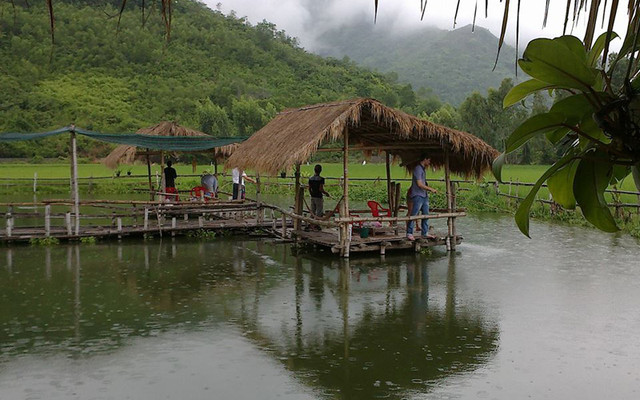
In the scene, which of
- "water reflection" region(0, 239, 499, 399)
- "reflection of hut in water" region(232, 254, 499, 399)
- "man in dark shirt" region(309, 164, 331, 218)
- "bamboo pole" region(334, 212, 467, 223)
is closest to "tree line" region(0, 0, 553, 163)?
"man in dark shirt" region(309, 164, 331, 218)

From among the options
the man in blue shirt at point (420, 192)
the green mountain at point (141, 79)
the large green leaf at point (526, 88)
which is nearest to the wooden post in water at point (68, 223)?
the man in blue shirt at point (420, 192)

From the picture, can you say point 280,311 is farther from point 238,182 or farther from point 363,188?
point 363,188

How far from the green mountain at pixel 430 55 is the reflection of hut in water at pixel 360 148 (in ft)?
269

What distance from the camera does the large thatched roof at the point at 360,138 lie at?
335 inches

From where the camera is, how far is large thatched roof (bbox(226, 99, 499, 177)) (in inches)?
335

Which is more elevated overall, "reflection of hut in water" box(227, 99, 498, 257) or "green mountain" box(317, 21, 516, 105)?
"green mountain" box(317, 21, 516, 105)

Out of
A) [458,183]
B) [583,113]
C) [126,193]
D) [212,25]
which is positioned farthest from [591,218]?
[212,25]

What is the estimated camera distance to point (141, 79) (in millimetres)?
45281

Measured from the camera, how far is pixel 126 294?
6.67m

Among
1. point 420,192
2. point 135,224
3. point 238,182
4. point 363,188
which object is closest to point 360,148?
point 420,192

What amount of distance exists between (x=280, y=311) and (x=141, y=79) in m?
42.6

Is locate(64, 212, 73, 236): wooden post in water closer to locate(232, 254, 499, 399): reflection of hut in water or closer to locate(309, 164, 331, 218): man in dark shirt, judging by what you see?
locate(309, 164, 331, 218): man in dark shirt

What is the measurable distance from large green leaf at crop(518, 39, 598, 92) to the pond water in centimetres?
331

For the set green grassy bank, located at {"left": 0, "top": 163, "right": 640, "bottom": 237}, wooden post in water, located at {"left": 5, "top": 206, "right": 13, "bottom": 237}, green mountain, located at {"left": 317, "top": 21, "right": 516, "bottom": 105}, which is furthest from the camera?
green mountain, located at {"left": 317, "top": 21, "right": 516, "bottom": 105}
